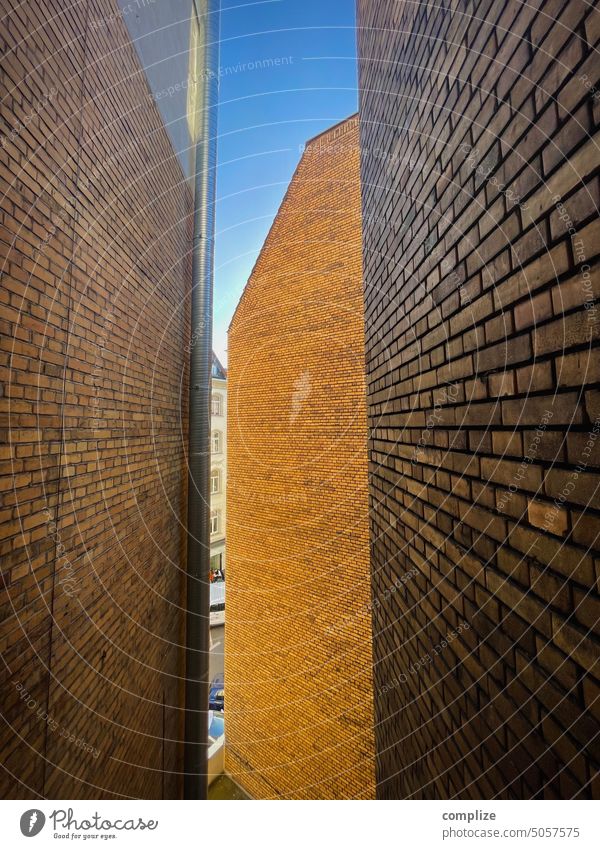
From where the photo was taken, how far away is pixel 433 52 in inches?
66.4

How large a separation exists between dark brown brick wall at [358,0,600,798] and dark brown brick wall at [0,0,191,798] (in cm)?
173

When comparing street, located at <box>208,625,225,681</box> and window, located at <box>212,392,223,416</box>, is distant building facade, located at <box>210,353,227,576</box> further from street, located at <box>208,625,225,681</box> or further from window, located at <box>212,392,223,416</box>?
street, located at <box>208,625,225,681</box>

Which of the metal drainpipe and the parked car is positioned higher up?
the metal drainpipe

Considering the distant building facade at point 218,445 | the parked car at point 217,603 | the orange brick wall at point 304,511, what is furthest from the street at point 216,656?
the orange brick wall at point 304,511

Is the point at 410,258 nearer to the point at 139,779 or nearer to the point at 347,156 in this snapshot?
the point at 139,779

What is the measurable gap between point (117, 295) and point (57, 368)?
3.59 ft

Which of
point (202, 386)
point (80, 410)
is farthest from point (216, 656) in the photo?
point (80, 410)

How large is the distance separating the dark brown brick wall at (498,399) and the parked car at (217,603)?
11071 millimetres

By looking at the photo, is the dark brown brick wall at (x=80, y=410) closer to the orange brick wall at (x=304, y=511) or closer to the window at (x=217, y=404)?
the orange brick wall at (x=304, y=511)

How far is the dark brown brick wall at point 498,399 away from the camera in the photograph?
0.84 m

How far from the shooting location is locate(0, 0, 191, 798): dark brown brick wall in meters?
1.76

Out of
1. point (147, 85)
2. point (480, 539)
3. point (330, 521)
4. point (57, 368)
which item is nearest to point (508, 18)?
point (480, 539)

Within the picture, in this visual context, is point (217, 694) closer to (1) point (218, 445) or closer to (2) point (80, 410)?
(1) point (218, 445)

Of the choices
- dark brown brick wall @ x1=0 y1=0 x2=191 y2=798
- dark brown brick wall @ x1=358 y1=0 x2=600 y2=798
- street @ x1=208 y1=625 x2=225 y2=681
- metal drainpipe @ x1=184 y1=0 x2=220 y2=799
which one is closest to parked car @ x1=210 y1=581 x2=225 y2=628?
street @ x1=208 y1=625 x2=225 y2=681
